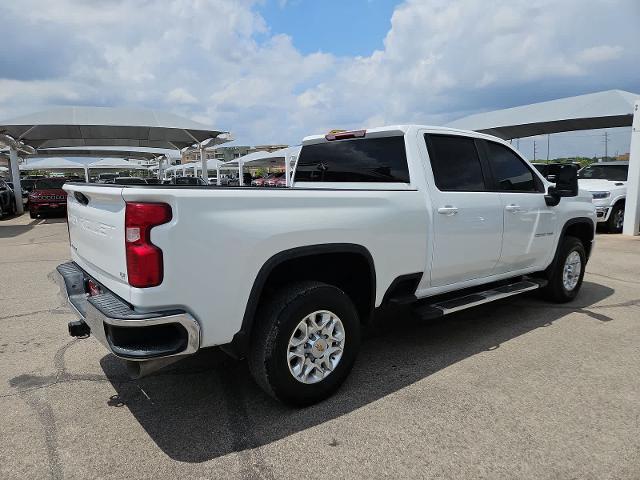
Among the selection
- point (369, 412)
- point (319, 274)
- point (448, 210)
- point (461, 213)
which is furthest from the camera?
point (461, 213)

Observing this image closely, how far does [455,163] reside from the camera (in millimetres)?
4133

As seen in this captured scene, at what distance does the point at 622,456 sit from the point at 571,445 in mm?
251

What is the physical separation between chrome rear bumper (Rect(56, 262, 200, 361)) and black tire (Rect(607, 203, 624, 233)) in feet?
41.5

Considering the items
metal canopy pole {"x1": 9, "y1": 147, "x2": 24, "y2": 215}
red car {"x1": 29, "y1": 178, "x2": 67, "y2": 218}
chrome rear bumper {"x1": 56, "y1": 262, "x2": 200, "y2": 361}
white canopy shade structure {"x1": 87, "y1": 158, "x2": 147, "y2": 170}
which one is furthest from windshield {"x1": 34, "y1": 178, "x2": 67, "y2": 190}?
white canopy shade structure {"x1": 87, "y1": 158, "x2": 147, "y2": 170}

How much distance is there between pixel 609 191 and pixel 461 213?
10317mm

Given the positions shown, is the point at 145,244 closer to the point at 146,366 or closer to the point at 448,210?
the point at 146,366

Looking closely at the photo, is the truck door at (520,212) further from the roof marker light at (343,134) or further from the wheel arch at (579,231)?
the roof marker light at (343,134)

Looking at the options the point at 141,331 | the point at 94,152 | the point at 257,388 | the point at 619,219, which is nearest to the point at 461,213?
the point at 257,388

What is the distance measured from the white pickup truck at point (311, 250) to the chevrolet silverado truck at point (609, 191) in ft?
27.6

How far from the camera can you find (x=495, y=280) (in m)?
4.52

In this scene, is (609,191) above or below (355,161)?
below

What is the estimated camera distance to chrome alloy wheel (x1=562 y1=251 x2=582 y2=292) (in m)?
5.44

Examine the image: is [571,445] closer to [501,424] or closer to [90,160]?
[501,424]

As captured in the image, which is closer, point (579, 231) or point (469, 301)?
point (469, 301)
